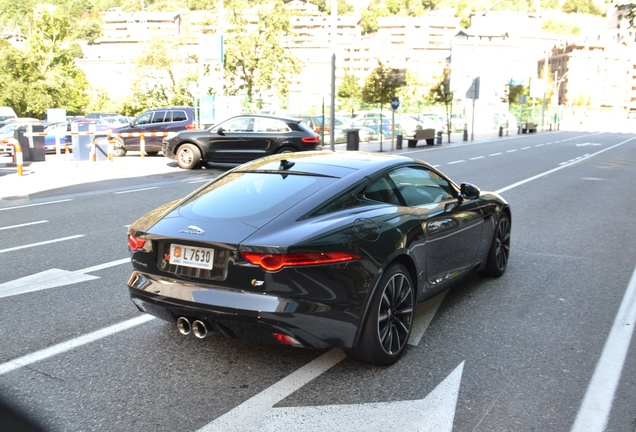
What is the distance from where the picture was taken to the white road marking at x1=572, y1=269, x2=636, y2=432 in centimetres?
363

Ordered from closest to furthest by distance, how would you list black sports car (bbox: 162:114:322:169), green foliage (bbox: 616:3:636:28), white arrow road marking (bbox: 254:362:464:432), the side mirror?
white arrow road marking (bbox: 254:362:464:432)
the side mirror
green foliage (bbox: 616:3:636:28)
black sports car (bbox: 162:114:322:169)

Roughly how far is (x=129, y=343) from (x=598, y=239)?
682 cm

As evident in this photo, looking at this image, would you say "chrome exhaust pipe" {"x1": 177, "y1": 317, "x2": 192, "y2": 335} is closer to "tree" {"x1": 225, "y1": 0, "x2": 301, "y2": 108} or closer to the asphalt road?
the asphalt road

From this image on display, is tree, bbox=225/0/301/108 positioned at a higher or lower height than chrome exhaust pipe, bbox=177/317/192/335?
higher

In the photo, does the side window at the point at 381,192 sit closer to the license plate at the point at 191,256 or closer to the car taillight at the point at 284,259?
the car taillight at the point at 284,259

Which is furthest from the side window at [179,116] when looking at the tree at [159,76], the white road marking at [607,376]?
the tree at [159,76]

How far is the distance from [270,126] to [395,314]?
1502 cm

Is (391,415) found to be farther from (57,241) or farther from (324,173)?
(57,241)

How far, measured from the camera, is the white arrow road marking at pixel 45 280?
6.16 meters

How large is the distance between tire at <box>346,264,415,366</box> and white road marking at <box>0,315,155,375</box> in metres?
1.86

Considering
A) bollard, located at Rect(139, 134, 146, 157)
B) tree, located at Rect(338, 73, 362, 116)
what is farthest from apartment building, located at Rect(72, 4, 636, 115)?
bollard, located at Rect(139, 134, 146, 157)

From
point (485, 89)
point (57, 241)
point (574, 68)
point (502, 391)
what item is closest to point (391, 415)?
Answer: point (502, 391)

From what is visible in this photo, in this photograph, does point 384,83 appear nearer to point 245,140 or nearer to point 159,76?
point 245,140

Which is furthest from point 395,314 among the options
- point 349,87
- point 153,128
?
point 349,87
